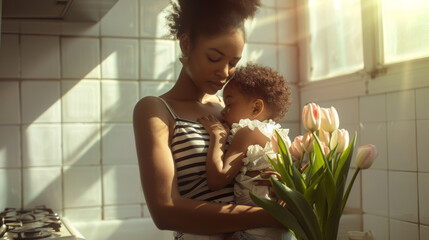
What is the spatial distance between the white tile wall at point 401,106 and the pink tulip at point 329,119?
0.79 metres

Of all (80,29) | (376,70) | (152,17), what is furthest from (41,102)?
(376,70)

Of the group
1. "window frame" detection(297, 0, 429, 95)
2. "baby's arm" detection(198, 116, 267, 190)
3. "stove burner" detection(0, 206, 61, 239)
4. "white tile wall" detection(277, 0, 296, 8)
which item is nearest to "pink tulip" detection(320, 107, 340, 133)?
"baby's arm" detection(198, 116, 267, 190)

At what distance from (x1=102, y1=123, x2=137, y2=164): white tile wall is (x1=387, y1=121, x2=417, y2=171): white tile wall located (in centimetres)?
98

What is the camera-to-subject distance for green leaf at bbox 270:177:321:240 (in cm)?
82

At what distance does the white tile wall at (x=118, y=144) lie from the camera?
6.45 ft

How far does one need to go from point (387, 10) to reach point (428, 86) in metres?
0.34

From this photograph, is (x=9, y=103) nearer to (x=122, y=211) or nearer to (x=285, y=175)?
(x=122, y=211)

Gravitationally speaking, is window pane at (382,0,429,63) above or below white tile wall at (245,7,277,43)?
below

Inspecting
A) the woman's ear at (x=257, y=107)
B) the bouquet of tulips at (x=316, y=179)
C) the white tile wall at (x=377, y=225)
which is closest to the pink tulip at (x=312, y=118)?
the bouquet of tulips at (x=316, y=179)

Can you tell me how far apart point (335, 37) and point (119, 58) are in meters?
0.89

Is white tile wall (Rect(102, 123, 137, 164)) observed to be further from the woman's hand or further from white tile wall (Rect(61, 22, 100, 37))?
the woman's hand

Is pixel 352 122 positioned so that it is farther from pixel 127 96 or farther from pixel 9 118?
pixel 9 118

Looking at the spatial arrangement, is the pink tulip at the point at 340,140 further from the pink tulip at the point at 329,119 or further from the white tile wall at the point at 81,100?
the white tile wall at the point at 81,100

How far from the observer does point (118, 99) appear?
198cm
